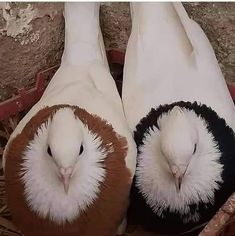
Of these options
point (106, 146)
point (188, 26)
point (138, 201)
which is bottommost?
point (138, 201)

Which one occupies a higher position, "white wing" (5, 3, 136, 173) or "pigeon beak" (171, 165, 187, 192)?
"white wing" (5, 3, 136, 173)

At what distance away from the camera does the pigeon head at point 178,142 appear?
1370mm

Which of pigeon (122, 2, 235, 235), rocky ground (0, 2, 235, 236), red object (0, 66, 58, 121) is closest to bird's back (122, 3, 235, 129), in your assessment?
pigeon (122, 2, 235, 235)

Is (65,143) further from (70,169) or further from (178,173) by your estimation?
(178,173)

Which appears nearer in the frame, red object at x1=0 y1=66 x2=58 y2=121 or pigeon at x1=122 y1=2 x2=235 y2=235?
pigeon at x1=122 y1=2 x2=235 y2=235

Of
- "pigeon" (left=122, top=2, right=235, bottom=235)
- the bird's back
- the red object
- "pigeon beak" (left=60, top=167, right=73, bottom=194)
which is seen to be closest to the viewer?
"pigeon beak" (left=60, top=167, right=73, bottom=194)

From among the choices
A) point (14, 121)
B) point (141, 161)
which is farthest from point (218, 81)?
point (14, 121)

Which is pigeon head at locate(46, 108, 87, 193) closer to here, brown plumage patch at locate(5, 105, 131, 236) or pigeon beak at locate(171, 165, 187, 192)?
brown plumage patch at locate(5, 105, 131, 236)

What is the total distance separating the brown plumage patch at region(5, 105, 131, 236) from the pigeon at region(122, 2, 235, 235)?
0.19 ft

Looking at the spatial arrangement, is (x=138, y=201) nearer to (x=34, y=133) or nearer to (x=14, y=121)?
(x=34, y=133)

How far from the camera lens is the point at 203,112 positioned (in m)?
1.49

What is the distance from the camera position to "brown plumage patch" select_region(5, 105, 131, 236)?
1404 mm

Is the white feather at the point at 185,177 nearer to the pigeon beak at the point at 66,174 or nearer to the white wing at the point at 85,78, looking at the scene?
the white wing at the point at 85,78

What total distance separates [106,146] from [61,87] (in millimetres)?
228
